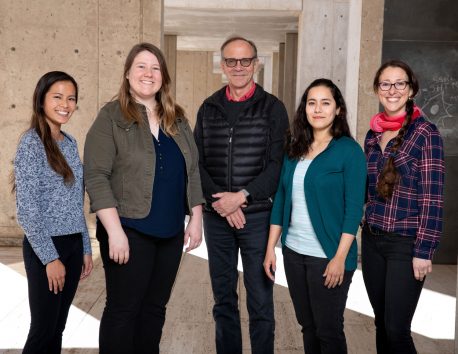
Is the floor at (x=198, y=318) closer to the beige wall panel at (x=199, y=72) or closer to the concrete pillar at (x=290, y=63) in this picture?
the concrete pillar at (x=290, y=63)

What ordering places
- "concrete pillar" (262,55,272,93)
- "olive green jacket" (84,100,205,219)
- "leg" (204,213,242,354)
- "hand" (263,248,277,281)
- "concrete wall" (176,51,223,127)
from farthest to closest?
"concrete pillar" (262,55,272,93) → "concrete wall" (176,51,223,127) → "leg" (204,213,242,354) → "hand" (263,248,277,281) → "olive green jacket" (84,100,205,219)

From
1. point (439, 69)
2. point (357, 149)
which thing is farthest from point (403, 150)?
point (439, 69)

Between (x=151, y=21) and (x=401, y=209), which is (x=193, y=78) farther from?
(x=401, y=209)

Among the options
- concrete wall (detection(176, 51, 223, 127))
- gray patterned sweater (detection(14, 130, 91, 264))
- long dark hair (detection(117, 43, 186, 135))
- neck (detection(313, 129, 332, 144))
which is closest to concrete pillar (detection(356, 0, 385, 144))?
neck (detection(313, 129, 332, 144))

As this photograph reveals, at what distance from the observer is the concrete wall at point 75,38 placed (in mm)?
6602

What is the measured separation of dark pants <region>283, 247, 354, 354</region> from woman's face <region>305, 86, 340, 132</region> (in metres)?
0.61

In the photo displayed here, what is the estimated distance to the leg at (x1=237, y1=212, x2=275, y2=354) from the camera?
10.3 feet

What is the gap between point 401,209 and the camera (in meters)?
2.65

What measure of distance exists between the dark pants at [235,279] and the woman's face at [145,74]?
88cm

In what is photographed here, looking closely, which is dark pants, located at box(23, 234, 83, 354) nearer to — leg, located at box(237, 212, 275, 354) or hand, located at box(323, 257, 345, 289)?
leg, located at box(237, 212, 275, 354)

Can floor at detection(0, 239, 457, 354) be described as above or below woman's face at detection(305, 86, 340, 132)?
below

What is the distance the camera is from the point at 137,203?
2588 millimetres

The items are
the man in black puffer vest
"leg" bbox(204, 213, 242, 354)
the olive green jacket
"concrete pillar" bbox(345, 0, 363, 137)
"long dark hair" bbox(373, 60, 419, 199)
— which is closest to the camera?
the olive green jacket

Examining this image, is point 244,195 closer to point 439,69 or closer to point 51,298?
point 51,298
